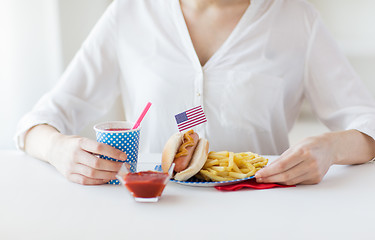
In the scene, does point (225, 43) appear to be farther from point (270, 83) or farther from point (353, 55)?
point (353, 55)

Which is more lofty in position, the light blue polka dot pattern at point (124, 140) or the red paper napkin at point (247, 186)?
the light blue polka dot pattern at point (124, 140)

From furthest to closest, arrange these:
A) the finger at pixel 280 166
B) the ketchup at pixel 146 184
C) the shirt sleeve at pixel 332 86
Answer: the shirt sleeve at pixel 332 86
the finger at pixel 280 166
the ketchup at pixel 146 184

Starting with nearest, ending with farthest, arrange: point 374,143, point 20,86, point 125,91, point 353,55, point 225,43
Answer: point 374,143 < point 225,43 < point 125,91 < point 20,86 < point 353,55

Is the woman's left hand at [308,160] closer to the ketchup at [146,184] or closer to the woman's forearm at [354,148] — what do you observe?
the woman's forearm at [354,148]

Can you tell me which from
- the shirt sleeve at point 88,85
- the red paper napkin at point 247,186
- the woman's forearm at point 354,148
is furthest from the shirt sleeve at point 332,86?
the shirt sleeve at point 88,85

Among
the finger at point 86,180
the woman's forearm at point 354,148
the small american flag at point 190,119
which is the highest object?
the small american flag at point 190,119

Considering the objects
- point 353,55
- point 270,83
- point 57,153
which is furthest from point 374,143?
point 353,55

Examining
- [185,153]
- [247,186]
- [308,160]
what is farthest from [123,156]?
[308,160]
